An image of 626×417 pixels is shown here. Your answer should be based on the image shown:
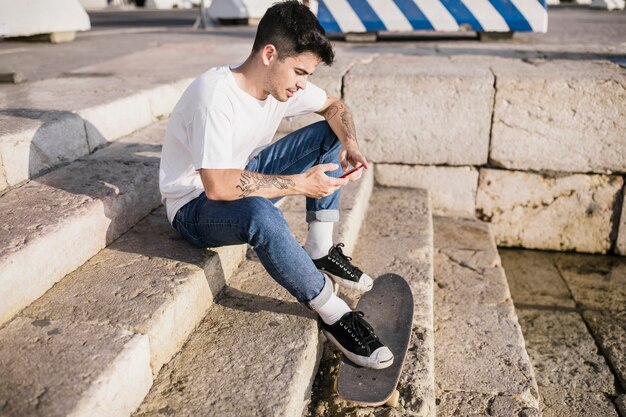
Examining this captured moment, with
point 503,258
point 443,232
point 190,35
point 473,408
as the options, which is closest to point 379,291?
point 473,408

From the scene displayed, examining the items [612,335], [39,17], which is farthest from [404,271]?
[39,17]

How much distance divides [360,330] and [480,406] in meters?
0.63

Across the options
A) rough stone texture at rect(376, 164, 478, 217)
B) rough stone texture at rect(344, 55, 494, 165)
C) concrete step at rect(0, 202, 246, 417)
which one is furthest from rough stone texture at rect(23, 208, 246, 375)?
rough stone texture at rect(376, 164, 478, 217)

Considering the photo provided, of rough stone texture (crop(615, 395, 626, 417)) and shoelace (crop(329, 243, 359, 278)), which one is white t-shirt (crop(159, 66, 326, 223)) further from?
rough stone texture (crop(615, 395, 626, 417))

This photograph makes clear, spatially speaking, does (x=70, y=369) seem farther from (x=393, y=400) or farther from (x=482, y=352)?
(x=482, y=352)

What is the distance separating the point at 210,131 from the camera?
6.13 feet

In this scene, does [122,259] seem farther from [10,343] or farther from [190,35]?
[190,35]

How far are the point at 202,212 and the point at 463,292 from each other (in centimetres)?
171

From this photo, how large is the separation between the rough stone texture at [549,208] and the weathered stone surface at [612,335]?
3.13ft

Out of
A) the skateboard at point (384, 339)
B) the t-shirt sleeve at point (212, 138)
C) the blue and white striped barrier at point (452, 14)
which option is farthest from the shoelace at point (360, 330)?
the blue and white striped barrier at point (452, 14)

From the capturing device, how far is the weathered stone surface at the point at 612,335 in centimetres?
267

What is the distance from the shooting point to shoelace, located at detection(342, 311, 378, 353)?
2014mm

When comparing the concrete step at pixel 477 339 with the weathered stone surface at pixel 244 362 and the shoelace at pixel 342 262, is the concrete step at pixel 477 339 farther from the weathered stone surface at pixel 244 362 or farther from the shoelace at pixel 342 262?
the weathered stone surface at pixel 244 362

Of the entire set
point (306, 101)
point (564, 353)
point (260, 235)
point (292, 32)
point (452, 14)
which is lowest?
point (564, 353)
